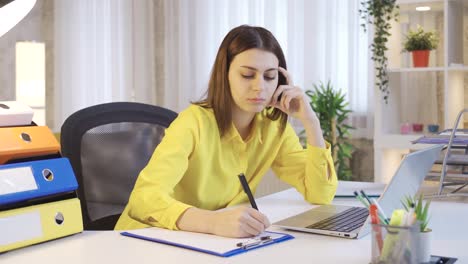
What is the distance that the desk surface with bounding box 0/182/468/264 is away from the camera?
1170 millimetres

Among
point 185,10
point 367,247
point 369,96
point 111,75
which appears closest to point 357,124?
point 369,96

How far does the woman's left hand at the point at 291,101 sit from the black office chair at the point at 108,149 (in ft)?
1.59

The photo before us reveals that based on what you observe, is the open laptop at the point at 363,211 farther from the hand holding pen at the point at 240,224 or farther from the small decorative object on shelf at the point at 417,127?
the small decorative object on shelf at the point at 417,127

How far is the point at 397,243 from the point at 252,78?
787 mm

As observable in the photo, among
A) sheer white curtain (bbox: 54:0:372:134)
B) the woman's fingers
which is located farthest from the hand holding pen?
sheer white curtain (bbox: 54:0:372:134)

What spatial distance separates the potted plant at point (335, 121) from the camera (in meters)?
3.97

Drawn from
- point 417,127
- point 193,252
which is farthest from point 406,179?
point 417,127

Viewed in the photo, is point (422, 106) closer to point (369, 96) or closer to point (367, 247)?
point (369, 96)

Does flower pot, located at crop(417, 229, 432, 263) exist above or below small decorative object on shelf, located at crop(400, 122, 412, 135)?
below

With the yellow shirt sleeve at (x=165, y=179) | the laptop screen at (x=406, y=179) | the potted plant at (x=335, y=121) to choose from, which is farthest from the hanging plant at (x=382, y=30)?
the laptop screen at (x=406, y=179)

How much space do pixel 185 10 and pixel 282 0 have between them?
83 cm

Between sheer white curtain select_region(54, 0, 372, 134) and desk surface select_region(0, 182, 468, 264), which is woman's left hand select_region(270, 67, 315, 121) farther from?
sheer white curtain select_region(54, 0, 372, 134)

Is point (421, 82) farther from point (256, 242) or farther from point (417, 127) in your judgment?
point (256, 242)

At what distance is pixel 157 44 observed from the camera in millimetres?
5035
